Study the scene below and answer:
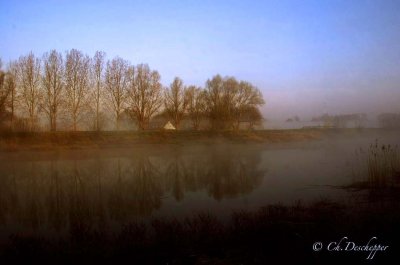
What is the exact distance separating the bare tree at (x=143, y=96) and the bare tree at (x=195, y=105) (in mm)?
13365

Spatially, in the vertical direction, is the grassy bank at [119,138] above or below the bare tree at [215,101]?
below

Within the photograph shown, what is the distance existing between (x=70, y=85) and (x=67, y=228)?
3894 cm

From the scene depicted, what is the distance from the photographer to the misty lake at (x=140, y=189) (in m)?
12.4

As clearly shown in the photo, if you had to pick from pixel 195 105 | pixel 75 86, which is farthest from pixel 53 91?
pixel 195 105

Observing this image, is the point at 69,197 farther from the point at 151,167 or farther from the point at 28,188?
the point at 151,167

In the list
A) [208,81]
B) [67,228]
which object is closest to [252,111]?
[208,81]

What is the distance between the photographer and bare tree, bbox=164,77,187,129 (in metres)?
67.8

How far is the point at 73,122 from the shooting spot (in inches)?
1825

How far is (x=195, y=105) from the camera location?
234 feet

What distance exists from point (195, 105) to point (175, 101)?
501cm
